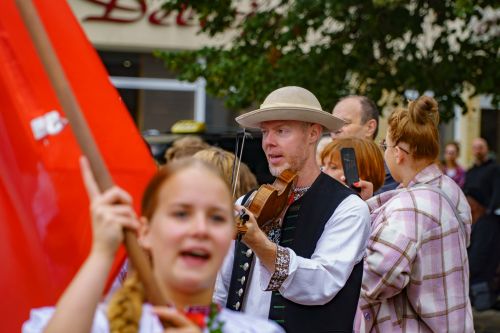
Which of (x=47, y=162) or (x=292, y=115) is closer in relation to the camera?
(x=47, y=162)

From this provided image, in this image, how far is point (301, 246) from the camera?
414 centimetres

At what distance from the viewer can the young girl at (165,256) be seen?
82.6 inches

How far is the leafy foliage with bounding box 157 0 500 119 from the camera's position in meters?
8.88

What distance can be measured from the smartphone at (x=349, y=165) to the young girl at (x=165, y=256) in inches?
108

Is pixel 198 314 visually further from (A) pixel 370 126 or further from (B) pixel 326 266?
(A) pixel 370 126

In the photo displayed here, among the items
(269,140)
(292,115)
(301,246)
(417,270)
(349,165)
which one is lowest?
(417,270)

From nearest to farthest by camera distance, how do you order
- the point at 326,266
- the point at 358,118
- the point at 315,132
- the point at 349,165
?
the point at 326,266 < the point at 315,132 < the point at 349,165 < the point at 358,118

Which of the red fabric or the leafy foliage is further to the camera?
the leafy foliage

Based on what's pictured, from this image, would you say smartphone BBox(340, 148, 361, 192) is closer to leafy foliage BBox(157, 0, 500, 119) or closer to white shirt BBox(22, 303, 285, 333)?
white shirt BBox(22, 303, 285, 333)

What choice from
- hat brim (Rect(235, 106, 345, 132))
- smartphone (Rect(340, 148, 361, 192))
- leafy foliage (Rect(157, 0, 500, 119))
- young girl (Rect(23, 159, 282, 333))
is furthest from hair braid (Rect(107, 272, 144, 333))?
leafy foliage (Rect(157, 0, 500, 119))

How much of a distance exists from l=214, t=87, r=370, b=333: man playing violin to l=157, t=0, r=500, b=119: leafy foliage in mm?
4477

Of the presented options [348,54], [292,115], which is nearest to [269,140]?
[292,115]

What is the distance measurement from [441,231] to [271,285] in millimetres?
925

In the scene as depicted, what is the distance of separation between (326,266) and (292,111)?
0.77 meters
